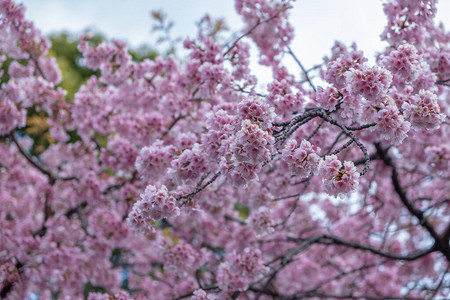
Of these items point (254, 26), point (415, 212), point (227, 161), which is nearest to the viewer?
point (227, 161)

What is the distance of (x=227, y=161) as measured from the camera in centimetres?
232

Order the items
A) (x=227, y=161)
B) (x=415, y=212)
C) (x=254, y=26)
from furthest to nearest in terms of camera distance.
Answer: (x=254, y=26) < (x=415, y=212) < (x=227, y=161)

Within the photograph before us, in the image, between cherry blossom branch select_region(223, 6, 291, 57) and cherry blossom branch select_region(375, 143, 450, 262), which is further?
cherry blossom branch select_region(223, 6, 291, 57)

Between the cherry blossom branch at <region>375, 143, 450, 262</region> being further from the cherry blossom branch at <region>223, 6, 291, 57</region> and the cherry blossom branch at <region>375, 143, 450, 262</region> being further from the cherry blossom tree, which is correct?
the cherry blossom branch at <region>223, 6, 291, 57</region>

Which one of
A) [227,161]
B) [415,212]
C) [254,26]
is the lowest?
[227,161]

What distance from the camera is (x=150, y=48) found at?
1780cm

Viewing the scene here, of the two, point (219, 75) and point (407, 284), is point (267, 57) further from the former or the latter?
point (407, 284)

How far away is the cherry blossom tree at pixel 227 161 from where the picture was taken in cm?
244

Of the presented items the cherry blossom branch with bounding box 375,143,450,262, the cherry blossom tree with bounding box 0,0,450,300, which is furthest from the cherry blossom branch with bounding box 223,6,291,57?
the cherry blossom branch with bounding box 375,143,450,262

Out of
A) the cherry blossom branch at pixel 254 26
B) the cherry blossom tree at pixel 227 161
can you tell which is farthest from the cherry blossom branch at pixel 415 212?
the cherry blossom branch at pixel 254 26

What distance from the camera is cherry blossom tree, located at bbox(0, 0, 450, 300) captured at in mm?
2443

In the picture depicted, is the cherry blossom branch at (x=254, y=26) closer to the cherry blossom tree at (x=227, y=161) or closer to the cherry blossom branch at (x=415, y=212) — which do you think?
the cherry blossom tree at (x=227, y=161)

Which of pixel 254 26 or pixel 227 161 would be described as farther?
pixel 254 26

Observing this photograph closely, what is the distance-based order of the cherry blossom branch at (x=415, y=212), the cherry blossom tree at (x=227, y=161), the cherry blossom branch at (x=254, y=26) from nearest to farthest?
the cherry blossom tree at (x=227, y=161)
the cherry blossom branch at (x=415, y=212)
the cherry blossom branch at (x=254, y=26)
